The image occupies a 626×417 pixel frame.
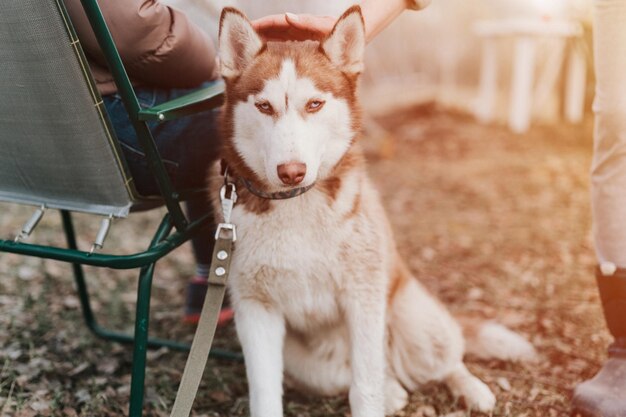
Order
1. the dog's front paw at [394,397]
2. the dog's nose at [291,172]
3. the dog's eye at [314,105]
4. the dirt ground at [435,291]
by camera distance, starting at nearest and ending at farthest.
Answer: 1. the dog's nose at [291,172]
2. the dog's eye at [314,105]
3. the dog's front paw at [394,397]
4. the dirt ground at [435,291]

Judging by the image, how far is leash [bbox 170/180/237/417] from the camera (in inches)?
A: 76.6

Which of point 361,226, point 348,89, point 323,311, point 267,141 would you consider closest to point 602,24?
point 348,89

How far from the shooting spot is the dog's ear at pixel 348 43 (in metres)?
1.96

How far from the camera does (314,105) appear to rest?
195 centimetres

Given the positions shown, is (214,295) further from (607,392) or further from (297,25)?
(607,392)

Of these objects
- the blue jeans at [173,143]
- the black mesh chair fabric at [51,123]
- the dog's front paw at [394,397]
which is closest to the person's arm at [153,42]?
the blue jeans at [173,143]

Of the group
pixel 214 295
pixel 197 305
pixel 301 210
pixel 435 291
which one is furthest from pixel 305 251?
pixel 435 291

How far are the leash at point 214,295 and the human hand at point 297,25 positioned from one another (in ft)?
1.86

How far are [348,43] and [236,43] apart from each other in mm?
349

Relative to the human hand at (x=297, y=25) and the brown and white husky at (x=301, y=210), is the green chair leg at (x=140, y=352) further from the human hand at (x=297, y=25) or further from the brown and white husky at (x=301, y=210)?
the human hand at (x=297, y=25)

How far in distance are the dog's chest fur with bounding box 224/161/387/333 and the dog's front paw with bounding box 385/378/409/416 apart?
496mm

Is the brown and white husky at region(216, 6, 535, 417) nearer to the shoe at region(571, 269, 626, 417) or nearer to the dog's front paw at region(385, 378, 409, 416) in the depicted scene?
the dog's front paw at region(385, 378, 409, 416)

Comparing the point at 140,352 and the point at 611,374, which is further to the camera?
the point at 611,374

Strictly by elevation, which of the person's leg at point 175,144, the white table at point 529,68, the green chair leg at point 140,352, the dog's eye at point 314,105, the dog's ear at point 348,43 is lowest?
the white table at point 529,68
